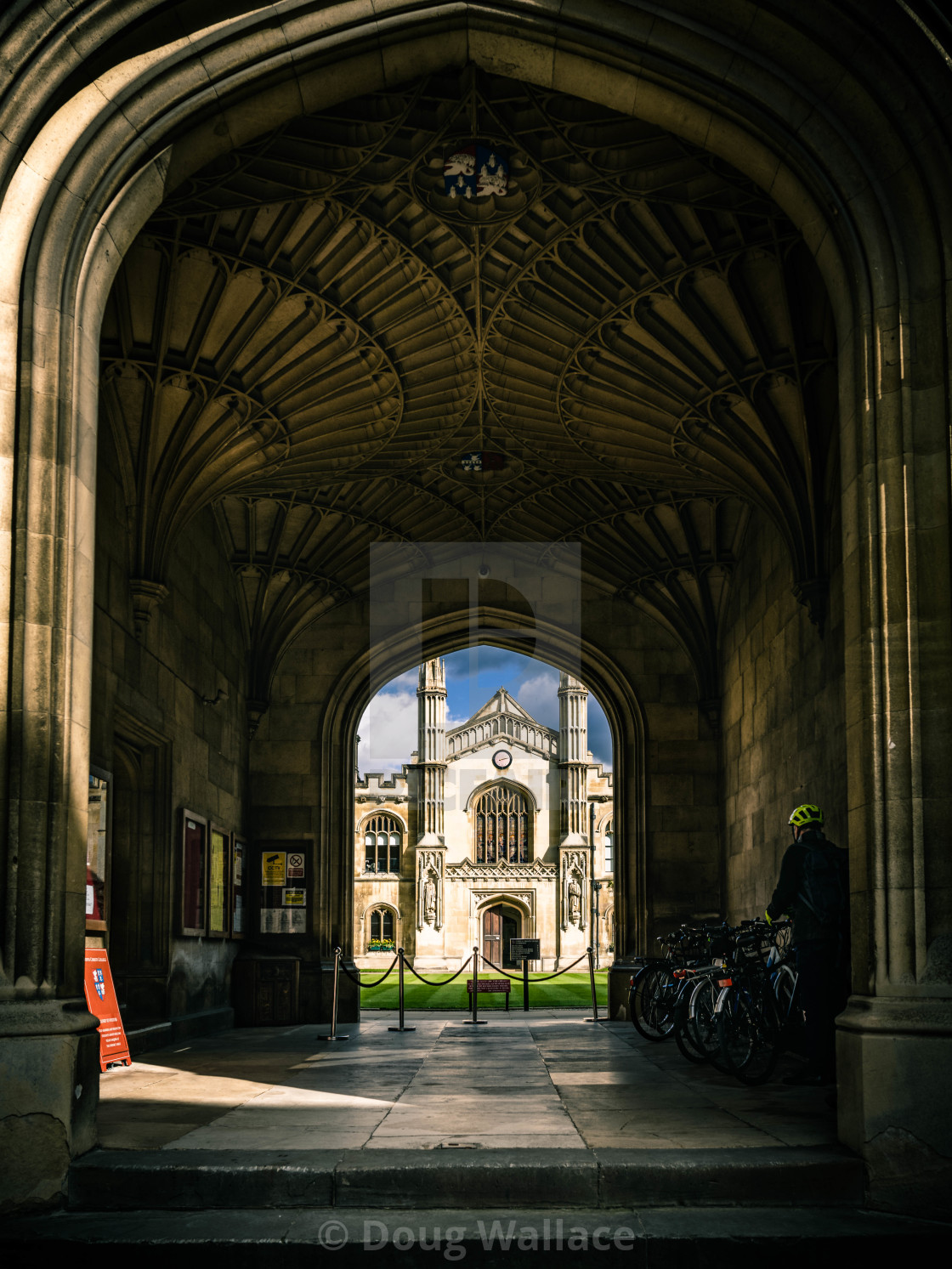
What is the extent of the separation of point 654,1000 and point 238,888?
6633mm

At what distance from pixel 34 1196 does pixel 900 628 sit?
437cm

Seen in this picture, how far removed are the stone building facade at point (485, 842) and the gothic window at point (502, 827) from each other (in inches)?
2.0

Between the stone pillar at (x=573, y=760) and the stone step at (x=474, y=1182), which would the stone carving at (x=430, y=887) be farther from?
the stone step at (x=474, y=1182)

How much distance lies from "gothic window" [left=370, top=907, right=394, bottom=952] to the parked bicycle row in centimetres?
4501

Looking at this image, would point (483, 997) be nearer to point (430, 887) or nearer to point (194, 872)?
point (194, 872)

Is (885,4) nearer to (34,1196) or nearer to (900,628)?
(900,628)

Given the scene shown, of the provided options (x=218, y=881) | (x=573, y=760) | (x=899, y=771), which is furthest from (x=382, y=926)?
(x=899, y=771)

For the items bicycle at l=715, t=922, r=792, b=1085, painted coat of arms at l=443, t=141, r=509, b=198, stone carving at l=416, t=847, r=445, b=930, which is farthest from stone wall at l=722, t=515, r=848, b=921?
stone carving at l=416, t=847, r=445, b=930

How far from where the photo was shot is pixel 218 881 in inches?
586

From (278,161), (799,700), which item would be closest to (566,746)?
(799,700)

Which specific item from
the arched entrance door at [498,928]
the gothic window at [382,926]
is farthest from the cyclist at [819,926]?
the arched entrance door at [498,928]

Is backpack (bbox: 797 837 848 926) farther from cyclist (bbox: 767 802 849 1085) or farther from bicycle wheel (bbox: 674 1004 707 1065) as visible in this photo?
bicycle wheel (bbox: 674 1004 707 1065)

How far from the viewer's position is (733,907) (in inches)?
619

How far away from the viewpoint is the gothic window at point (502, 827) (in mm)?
56031
